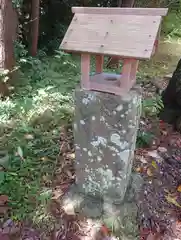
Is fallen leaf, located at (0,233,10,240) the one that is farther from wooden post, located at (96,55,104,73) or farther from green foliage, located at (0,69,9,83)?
green foliage, located at (0,69,9,83)

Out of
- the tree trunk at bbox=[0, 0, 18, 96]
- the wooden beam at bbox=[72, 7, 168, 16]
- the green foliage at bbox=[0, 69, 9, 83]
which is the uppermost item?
the wooden beam at bbox=[72, 7, 168, 16]

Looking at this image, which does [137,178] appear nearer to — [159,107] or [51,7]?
[159,107]

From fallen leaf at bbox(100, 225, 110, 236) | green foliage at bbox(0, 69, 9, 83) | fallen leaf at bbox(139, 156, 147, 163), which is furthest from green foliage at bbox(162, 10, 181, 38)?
fallen leaf at bbox(100, 225, 110, 236)

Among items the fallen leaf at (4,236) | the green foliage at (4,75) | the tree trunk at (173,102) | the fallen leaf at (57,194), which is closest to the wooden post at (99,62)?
the fallen leaf at (57,194)

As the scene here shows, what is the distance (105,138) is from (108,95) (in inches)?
13.6

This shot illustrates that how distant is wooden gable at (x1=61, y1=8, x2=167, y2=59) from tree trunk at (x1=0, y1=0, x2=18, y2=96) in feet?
6.92

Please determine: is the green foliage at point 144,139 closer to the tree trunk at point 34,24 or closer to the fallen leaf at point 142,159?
the fallen leaf at point 142,159

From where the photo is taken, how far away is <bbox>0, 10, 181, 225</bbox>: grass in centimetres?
208

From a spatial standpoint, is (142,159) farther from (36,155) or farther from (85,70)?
(85,70)

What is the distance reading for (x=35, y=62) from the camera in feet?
14.9

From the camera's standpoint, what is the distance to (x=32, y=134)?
106 inches

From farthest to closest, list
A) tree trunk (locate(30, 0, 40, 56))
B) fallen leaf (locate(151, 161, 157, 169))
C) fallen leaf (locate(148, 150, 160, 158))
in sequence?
tree trunk (locate(30, 0, 40, 56))
fallen leaf (locate(148, 150, 160, 158))
fallen leaf (locate(151, 161, 157, 169))

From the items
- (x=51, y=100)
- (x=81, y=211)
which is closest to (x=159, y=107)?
(x=51, y=100)

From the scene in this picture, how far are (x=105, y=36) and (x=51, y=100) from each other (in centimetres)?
203
